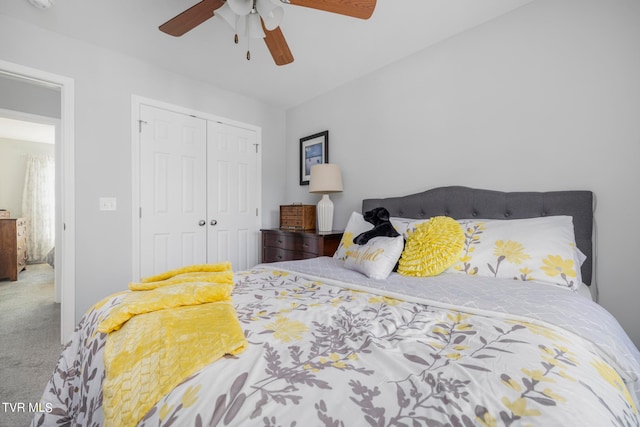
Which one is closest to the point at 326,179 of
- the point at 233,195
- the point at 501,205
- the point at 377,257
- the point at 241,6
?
the point at 233,195

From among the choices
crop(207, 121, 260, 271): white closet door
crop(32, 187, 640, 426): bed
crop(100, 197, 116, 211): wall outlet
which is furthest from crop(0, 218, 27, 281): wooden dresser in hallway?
crop(32, 187, 640, 426): bed

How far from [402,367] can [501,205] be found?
177 centimetres

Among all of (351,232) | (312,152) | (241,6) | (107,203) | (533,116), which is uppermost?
(241,6)

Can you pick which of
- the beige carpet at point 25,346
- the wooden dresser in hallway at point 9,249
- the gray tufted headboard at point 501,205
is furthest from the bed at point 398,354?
the wooden dresser in hallway at point 9,249

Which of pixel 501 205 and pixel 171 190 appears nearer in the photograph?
pixel 501 205

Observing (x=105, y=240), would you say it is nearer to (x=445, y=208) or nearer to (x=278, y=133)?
(x=278, y=133)

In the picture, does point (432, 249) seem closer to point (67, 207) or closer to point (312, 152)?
point (312, 152)

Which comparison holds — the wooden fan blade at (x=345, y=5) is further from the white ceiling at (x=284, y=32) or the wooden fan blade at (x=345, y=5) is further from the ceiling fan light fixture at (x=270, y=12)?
the white ceiling at (x=284, y=32)

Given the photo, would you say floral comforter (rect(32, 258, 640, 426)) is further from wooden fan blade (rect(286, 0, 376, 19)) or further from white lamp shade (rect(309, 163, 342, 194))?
white lamp shade (rect(309, 163, 342, 194))

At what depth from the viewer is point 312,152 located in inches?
138

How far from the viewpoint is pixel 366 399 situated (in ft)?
1.79

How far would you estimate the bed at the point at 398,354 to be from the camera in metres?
0.53

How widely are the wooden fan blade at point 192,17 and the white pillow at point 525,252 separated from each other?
197 cm

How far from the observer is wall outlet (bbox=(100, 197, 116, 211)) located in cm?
250
